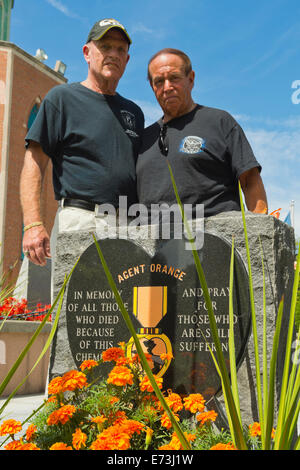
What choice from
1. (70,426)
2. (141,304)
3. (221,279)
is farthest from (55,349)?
(221,279)

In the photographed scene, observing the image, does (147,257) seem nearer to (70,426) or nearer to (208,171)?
(208,171)

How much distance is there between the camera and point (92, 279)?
2746mm

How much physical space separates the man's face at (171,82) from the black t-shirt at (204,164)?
113 mm

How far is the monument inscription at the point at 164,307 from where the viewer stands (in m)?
2.33

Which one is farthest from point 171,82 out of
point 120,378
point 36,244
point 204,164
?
point 120,378

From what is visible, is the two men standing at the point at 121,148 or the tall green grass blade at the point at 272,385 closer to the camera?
the tall green grass blade at the point at 272,385

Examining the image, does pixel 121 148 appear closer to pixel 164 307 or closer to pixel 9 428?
pixel 164 307

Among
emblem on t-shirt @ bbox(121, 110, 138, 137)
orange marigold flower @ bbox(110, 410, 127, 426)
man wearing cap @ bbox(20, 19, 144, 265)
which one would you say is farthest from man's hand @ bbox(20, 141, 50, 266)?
orange marigold flower @ bbox(110, 410, 127, 426)

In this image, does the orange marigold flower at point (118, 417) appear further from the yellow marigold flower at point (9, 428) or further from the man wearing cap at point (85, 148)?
the man wearing cap at point (85, 148)

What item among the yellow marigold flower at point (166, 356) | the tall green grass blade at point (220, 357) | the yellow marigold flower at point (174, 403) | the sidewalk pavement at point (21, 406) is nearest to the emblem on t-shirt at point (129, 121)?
the yellow marigold flower at point (166, 356)

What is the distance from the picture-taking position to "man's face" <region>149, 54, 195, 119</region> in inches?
105

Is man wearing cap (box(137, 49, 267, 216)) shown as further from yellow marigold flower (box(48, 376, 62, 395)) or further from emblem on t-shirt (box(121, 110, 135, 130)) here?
yellow marigold flower (box(48, 376, 62, 395))

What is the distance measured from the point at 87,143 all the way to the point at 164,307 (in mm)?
1069
